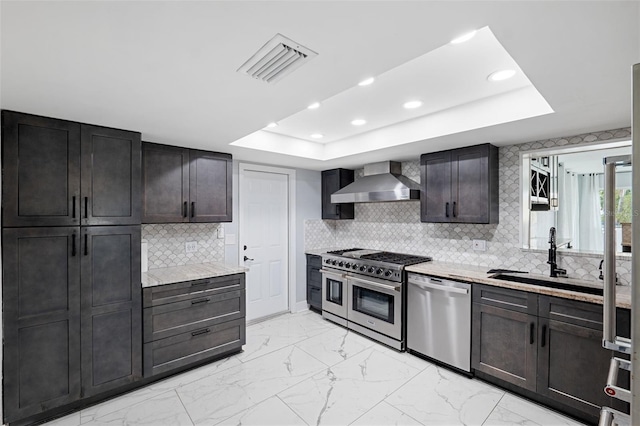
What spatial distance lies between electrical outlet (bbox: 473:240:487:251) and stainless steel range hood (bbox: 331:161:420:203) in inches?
31.9

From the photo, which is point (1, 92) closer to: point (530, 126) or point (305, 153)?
point (305, 153)

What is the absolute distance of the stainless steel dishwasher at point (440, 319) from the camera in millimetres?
2840

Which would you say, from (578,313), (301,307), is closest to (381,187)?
(578,313)

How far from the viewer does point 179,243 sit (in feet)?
11.4

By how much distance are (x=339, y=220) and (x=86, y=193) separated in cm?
346

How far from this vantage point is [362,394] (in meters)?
2.57

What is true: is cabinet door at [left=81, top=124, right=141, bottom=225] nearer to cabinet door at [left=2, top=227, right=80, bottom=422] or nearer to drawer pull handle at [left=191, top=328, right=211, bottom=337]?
cabinet door at [left=2, top=227, right=80, bottom=422]

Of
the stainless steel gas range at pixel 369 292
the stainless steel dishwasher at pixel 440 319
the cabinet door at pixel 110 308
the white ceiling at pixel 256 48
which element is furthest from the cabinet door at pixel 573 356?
the cabinet door at pixel 110 308

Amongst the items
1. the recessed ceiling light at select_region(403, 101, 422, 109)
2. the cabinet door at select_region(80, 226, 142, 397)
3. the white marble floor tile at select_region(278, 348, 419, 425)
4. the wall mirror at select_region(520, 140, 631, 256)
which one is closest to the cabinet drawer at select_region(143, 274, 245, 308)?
the cabinet door at select_region(80, 226, 142, 397)

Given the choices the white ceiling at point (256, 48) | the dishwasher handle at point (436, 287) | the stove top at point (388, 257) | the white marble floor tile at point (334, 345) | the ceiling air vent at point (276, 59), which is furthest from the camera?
the stove top at point (388, 257)

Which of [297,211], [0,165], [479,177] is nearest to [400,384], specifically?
[479,177]

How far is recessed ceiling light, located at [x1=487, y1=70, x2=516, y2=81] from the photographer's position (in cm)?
200

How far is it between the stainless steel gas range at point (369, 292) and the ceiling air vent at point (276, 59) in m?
2.46

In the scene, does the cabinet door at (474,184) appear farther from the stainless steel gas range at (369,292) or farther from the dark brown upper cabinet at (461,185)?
the stainless steel gas range at (369,292)
